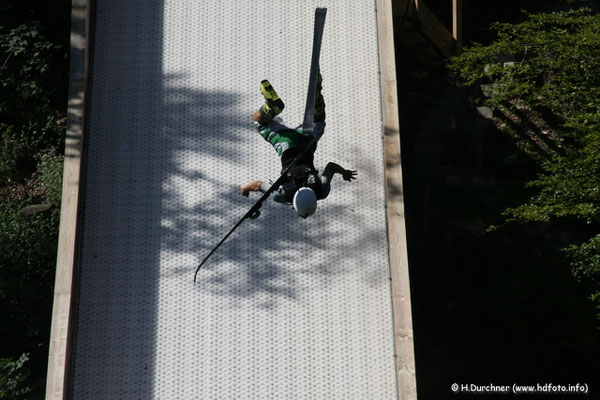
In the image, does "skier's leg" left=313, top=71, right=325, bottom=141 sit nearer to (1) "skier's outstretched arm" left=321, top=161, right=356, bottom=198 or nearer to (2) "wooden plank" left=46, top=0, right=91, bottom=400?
(1) "skier's outstretched arm" left=321, top=161, right=356, bottom=198

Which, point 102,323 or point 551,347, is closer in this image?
point 102,323

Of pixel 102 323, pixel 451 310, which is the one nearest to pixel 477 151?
pixel 451 310

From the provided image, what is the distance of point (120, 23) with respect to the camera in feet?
19.5

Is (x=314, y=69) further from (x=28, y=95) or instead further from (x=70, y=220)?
(x=28, y=95)

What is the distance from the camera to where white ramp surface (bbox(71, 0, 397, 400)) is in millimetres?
4922

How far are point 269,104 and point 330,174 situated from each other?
73 centimetres

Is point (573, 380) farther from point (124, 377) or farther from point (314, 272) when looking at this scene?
point (124, 377)

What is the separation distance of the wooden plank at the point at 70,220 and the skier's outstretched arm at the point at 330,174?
2.07 meters

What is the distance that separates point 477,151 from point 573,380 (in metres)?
2.78

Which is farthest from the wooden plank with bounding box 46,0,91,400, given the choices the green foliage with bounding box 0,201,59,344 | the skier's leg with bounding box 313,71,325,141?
the skier's leg with bounding box 313,71,325,141

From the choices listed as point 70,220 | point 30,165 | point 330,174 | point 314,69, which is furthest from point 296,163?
point 30,165

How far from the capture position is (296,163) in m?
4.88

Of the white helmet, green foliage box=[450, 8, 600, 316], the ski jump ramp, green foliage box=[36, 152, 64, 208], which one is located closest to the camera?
the white helmet

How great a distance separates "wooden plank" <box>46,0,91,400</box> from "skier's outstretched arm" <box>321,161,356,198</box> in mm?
2073
